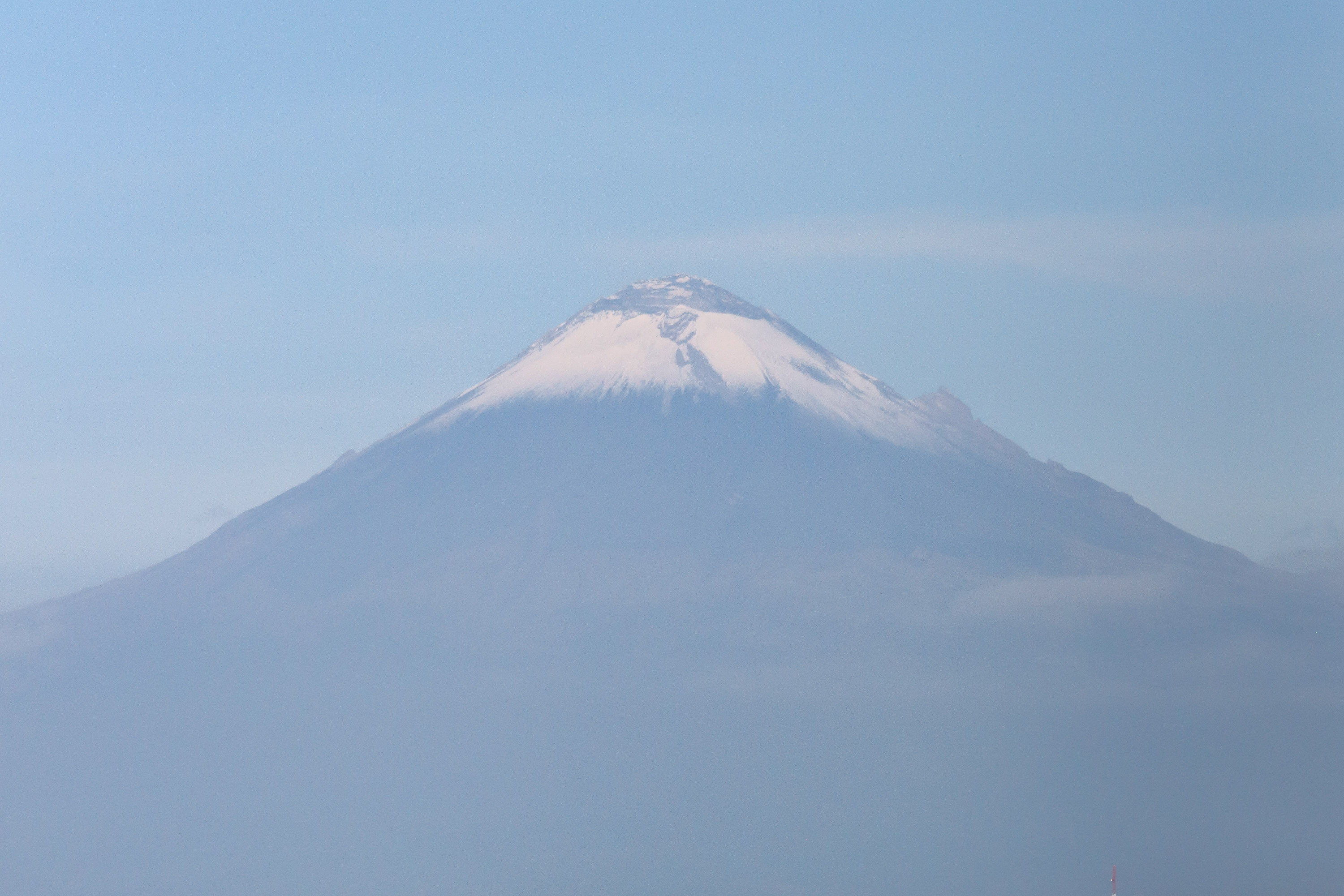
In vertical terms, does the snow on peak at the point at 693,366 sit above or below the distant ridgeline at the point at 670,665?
above

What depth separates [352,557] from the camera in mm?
100500

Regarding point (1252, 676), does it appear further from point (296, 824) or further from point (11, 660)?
point (11, 660)

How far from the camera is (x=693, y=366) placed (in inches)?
4035

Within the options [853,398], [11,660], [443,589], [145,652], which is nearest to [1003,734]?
[853,398]

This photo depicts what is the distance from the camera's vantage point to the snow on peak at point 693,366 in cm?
10188

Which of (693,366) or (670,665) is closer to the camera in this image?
(670,665)

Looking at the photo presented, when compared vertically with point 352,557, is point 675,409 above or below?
above

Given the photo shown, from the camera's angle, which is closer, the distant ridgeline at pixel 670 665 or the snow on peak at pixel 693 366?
the distant ridgeline at pixel 670 665

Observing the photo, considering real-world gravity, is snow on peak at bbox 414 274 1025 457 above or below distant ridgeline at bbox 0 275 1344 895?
above

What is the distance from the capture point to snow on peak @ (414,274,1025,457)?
4011 inches

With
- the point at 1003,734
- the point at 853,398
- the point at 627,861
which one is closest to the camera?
the point at 627,861

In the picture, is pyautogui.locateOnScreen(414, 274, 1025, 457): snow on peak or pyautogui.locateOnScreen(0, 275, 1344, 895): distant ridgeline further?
pyautogui.locateOnScreen(414, 274, 1025, 457): snow on peak

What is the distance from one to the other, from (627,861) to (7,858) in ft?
91.4

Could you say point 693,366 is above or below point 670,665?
above
